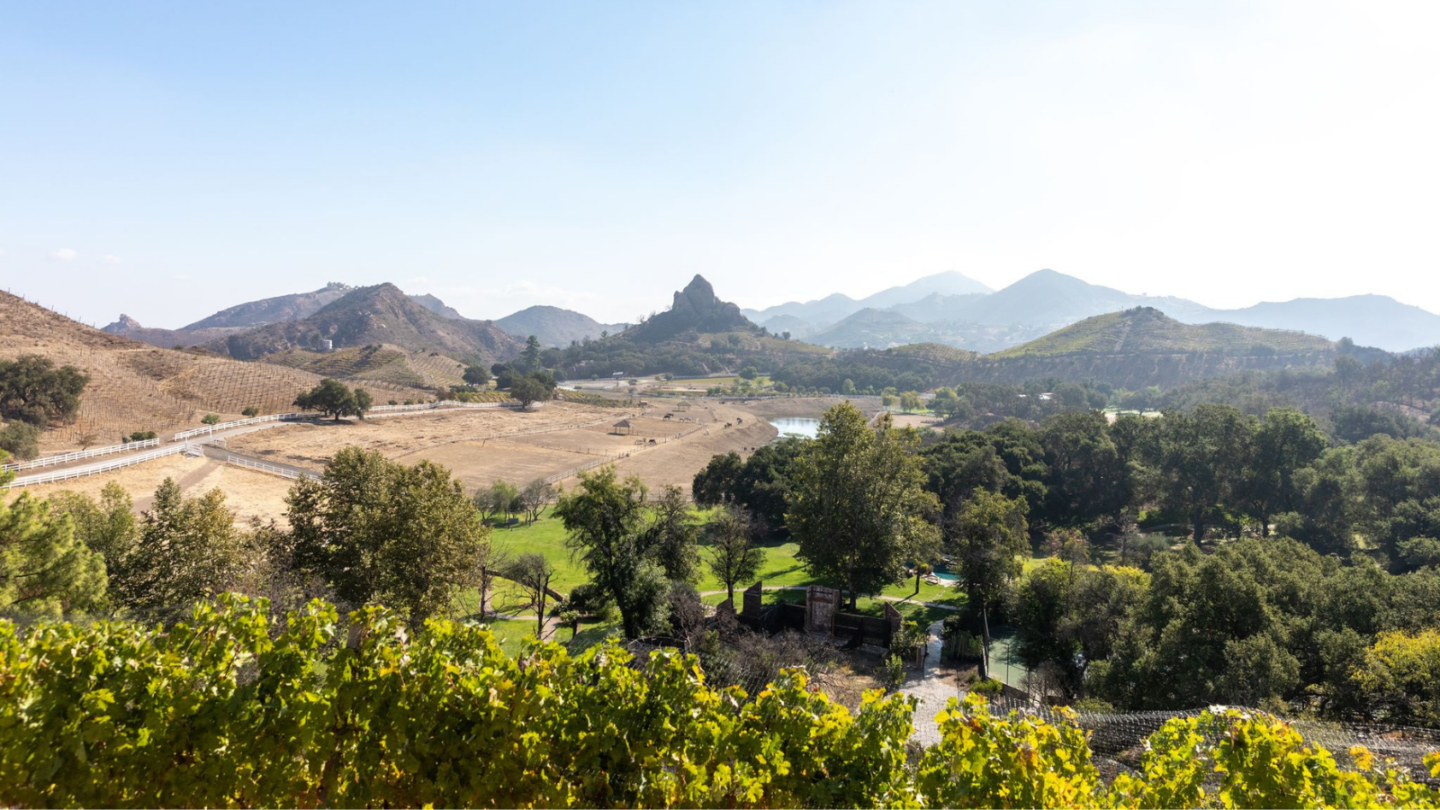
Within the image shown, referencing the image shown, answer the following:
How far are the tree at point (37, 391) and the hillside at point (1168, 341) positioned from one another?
642 feet

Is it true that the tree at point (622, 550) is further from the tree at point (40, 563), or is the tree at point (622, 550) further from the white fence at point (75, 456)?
the white fence at point (75, 456)

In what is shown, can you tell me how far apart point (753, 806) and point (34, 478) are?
54.5 metres

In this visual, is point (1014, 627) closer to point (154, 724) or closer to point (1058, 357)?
point (154, 724)

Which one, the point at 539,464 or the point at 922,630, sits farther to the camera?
the point at 539,464

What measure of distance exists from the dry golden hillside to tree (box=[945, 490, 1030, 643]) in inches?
2862

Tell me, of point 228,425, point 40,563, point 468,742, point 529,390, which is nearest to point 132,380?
point 228,425

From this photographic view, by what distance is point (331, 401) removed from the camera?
77.9 metres

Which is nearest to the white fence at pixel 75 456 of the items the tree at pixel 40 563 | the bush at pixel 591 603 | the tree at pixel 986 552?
the tree at pixel 40 563

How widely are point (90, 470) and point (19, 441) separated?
12.1 m

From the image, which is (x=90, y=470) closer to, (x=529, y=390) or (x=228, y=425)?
(x=228, y=425)

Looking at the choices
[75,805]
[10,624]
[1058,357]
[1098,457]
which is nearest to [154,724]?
[75,805]

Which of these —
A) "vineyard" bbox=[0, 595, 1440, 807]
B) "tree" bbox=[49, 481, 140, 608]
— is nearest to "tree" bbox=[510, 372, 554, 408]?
"tree" bbox=[49, 481, 140, 608]

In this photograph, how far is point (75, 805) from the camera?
4.87m

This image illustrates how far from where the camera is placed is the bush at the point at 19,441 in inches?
1831
